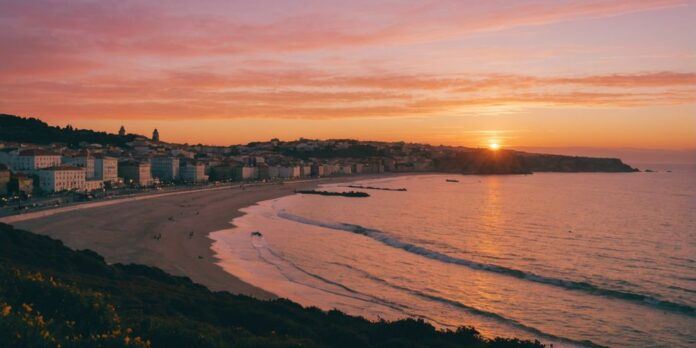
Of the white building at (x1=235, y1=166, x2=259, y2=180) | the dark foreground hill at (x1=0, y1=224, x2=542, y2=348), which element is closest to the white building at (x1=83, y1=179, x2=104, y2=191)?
the white building at (x1=235, y1=166, x2=259, y2=180)

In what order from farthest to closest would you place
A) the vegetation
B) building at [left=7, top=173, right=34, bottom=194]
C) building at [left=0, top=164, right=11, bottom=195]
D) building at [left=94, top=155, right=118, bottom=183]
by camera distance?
the vegetation → building at [left=94, top=155, right=118, bottom=183] → building at [left=7, top=173, right=34, bottom=194] → building at [left=0, top=164, right=11, bottom=195]

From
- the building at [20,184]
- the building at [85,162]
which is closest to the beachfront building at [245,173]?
the building at [85,162]

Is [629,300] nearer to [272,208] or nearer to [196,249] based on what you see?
[196,249]

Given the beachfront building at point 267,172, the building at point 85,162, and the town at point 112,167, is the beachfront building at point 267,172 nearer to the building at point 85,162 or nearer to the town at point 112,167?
the town at point 112,167

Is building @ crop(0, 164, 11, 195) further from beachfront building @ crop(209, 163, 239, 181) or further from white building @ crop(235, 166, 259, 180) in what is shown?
white building @ crop(235, 166, 259, 180)

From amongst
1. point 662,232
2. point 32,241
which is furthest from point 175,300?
point 662,232
